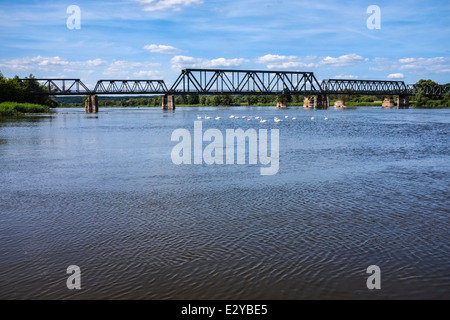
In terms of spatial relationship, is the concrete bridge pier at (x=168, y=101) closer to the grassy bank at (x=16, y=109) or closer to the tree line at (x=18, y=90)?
the tree line at (x=18, y=90)

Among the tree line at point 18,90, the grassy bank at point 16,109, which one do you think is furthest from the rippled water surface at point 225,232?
the tree line at point 18,90

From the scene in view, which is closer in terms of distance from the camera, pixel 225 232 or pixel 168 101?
pixel 225 232

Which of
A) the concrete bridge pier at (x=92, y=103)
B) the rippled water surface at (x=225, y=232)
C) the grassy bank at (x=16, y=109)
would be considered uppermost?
the concrete bridge pier at (x=92, y=103)

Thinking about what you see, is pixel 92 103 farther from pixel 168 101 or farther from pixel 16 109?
pixel 16 109

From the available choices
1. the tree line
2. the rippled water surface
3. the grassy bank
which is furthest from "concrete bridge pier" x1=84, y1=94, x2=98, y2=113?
the rippled water surface

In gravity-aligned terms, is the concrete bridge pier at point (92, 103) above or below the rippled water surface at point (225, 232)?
above

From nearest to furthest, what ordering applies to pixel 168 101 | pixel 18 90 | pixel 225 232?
pixel 225 232 < pixel 18 90 < pixel 168 101

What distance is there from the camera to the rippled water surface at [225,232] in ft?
32.3

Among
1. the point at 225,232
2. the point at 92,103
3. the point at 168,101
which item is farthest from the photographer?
the point at 168,101

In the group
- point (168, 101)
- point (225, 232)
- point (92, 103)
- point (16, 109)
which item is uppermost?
point (168, 101)

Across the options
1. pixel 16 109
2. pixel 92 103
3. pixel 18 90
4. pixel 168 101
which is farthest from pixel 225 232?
pixel 168 101

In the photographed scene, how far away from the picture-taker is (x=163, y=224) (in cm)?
1446

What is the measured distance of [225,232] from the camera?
13.5 m

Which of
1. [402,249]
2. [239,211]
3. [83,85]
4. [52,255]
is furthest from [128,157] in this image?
[83,85]
